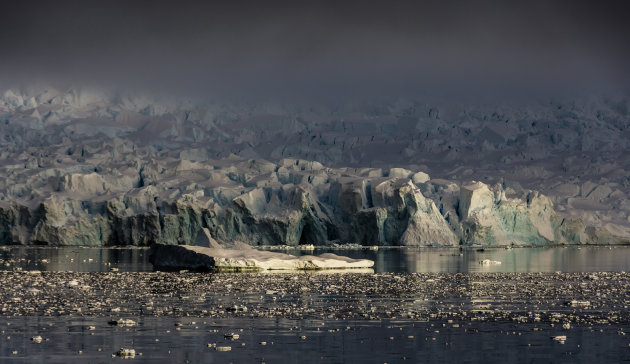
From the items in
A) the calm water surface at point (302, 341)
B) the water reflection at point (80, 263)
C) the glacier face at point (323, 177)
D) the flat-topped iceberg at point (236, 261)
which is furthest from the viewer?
the glacier face at point (323, 177)

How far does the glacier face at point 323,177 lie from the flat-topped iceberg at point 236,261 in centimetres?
595

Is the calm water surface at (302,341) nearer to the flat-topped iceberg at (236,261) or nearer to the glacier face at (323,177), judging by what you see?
the flat-topped iceberg at (236,261)

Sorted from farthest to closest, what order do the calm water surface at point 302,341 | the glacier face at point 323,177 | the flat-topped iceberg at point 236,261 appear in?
1. the glacier face at point 323,177
2. the flat-topped iceberg at point 236,261
3. the calm water surface at point 302,341

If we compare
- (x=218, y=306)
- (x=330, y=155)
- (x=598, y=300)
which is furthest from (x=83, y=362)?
(x=330, y=155)

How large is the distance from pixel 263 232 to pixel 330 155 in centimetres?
4583

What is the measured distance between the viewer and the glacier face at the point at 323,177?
57.1 m

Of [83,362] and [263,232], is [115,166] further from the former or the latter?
[83,362]

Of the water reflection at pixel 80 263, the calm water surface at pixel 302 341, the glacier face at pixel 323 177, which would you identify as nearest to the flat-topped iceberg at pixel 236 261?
the water reflection at pixel 80 263

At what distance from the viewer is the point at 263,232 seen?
57.2 meters

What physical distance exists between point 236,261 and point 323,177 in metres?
36.4

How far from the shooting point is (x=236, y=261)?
1272 inches

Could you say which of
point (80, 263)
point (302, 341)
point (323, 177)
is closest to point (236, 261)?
point (80, 263)

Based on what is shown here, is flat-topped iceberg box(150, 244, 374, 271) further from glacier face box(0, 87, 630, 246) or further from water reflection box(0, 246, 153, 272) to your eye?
glacier face box(0, 87, 630, 246)

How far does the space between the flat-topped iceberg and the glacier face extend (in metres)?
5.95
